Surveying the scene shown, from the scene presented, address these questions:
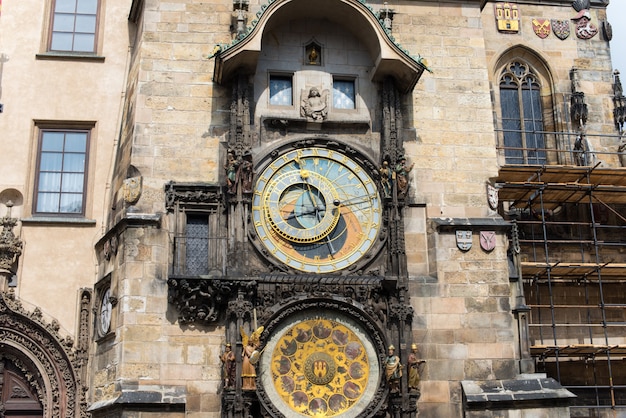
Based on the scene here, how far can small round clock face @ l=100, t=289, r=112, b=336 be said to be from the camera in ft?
45.4

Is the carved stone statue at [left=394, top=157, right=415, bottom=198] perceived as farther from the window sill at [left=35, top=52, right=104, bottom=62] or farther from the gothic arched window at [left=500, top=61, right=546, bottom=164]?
the window sill at [left=35, top=52, right=104, bottom=62]

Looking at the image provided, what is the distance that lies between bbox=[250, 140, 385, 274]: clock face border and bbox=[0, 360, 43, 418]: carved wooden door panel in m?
4.51

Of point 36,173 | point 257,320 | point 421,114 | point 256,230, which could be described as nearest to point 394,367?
point 257,320

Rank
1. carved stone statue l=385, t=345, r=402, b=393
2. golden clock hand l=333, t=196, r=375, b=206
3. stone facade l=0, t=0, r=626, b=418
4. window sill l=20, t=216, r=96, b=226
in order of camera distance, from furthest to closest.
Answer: window sill l=20, t=216, r=96, b=226
golden clock hand l=333, t=196, r=375, b=206
stone facade l=0, t=0, r=626, b=418
carved stone statue l=385, t=345, r=402, b=393

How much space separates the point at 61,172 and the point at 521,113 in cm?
899

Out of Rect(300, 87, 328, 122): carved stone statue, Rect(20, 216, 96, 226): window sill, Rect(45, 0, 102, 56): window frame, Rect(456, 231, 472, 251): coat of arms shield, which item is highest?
Rect(45, 0, 102, 56): window frame

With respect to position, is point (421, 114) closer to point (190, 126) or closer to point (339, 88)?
point (339, 88)

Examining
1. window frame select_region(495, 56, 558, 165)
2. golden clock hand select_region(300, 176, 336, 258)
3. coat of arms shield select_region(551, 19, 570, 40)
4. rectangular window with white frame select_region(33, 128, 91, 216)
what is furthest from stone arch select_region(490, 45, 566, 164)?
rectangular window with white frame select_region(33, 128, 91, 216)

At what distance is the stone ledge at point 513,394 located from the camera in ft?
43.9

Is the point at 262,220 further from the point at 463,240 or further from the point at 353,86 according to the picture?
the point at 463,240

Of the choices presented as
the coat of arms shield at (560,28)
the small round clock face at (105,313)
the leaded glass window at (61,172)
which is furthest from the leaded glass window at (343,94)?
the coat of arms shield at (560,28)

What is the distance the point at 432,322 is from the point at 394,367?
3.71 ft

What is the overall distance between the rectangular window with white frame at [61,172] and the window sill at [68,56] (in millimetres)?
1338

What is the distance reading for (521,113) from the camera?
703 inches
